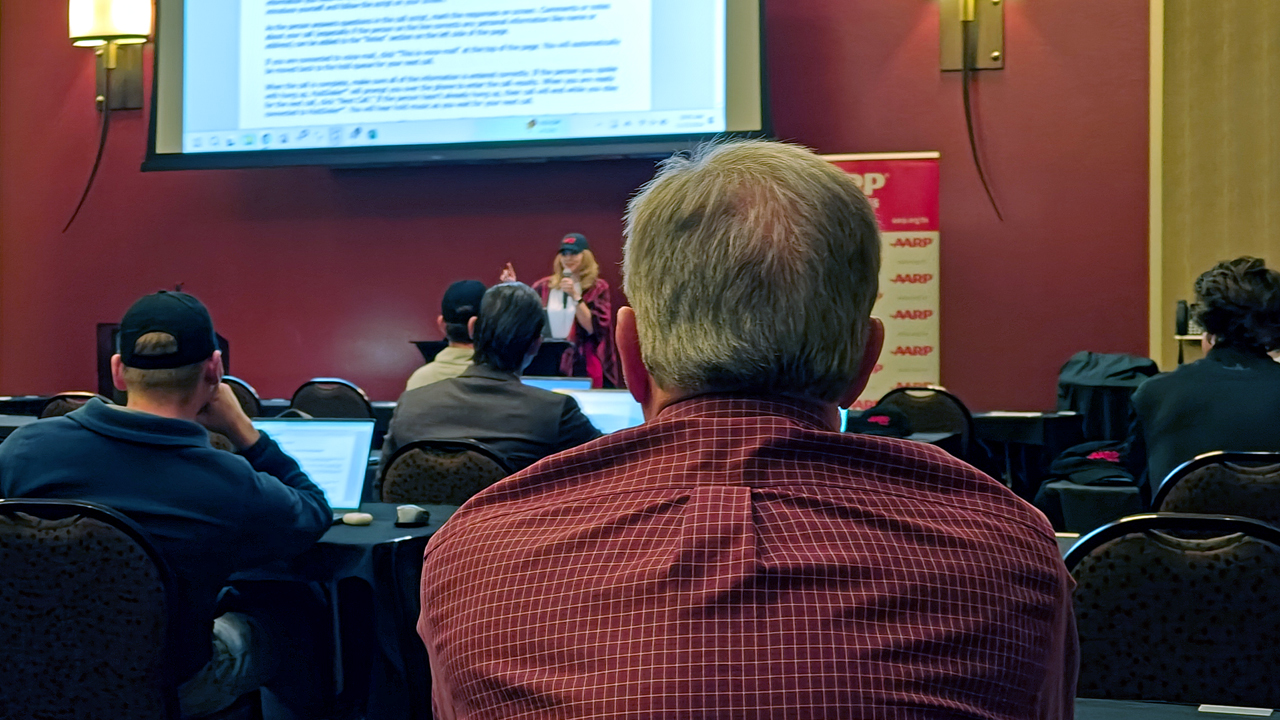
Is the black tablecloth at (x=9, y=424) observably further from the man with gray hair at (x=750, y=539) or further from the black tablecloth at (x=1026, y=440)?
the black tablecloth at (x=1026, y=440)

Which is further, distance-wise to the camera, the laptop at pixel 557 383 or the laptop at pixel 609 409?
the laptop at pixel 557 383

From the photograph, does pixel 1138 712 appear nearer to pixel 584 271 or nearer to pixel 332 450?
pixel 332 450

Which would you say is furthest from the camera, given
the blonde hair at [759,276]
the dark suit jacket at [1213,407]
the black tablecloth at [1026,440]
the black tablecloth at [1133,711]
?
the black tablecloth at [1026,440]

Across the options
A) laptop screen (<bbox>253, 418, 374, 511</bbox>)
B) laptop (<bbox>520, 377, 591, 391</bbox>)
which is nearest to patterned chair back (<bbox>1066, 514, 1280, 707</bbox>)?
laptop screen (<bbox>253, 418, 374, 511</bbox>)

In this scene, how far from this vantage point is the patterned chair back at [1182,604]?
161 centimetres

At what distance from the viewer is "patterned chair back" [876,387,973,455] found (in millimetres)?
4527

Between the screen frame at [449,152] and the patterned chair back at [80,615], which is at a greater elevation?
the screen frame at [449,152]

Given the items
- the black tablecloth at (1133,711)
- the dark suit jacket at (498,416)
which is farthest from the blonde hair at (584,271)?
the black tablecloth at (1133,711)

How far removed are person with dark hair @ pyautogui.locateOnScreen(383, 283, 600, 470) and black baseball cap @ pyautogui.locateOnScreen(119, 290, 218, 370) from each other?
89 centimetres

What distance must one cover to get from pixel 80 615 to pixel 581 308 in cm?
457

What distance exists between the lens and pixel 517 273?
6.92m

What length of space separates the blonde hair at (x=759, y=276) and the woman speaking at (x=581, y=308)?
5.47 meters

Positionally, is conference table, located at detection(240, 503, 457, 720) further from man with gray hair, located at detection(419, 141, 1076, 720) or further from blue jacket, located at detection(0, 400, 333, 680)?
man with gray hair, located at detection(419, 141, 1076, 720)

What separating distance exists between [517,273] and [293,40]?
176 cm
